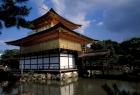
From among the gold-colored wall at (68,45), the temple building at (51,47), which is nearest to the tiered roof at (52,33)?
the temple building at (51,47)

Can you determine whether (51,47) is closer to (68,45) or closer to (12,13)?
(68,45)

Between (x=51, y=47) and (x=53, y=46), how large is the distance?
0.39 metres

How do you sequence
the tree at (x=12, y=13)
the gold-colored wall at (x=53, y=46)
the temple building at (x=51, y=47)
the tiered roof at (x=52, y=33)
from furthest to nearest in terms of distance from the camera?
the temple building at (x=51, y=47) → the gold-colored wall at (x=53, y=46) → the tiered roof at (x=52, y=33) → the tree at (x=12, y=13)

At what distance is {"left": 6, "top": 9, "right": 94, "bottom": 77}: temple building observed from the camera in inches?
1051

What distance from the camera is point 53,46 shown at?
87.7ft

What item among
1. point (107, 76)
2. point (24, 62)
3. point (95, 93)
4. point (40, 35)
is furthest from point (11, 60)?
point (95, 93)

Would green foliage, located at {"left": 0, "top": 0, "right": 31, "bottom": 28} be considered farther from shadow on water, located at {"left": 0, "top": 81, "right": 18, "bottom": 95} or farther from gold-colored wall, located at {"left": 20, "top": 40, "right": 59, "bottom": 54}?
gold-colored wall, located at {"left": 20, "top": 40, "right": 59, "bottom": 54}

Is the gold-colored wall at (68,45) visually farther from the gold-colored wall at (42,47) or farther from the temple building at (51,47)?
the gold-colored wall at (42,47)

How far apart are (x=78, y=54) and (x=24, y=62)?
8933mm

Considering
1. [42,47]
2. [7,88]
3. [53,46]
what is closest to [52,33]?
[53,46]

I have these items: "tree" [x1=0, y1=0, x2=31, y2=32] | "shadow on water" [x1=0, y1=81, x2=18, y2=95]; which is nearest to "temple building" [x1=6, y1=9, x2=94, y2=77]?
"shadow on water" [x1=0, y1=81, x2=18, y2=95]

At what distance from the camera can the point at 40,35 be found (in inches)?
1123

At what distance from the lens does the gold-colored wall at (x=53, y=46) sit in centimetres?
2658

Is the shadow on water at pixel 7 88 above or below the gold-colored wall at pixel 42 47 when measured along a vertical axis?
below
